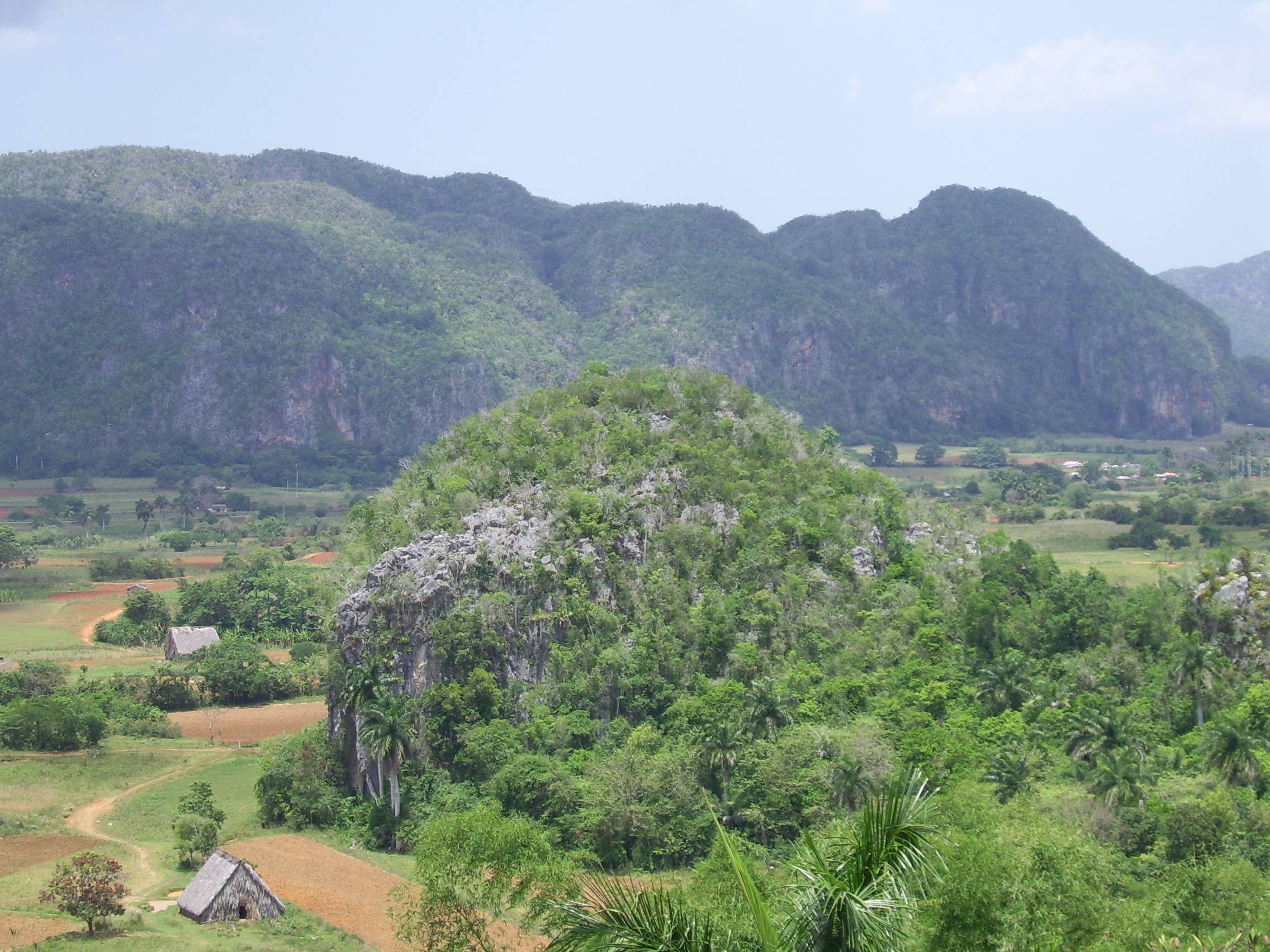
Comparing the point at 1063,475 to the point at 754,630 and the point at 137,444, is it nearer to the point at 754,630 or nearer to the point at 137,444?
the point at 754,630

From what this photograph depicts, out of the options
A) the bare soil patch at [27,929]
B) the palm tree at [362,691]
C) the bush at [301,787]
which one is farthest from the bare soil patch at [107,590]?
the bare soil patch at [27,929]

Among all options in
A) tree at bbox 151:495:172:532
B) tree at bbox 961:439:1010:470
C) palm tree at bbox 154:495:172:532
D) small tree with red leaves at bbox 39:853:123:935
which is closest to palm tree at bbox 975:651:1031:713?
small tree with red leaves at bbox 39:853:123:935

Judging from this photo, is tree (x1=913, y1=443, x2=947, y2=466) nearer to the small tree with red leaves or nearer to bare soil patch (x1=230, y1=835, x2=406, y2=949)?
bare soil patch (x1=230, y1=835, x2=406, y2=949)

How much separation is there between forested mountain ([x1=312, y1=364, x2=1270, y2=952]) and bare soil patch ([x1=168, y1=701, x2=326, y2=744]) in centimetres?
949

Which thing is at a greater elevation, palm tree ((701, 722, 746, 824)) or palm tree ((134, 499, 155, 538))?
palm tree ((701, 722, 746, 824))

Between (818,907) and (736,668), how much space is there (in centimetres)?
3263

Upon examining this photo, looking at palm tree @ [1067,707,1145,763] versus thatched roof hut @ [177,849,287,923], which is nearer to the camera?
thatched roof hut @ [177,849,287,923]

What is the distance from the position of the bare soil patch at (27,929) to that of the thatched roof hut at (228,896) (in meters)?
2.70

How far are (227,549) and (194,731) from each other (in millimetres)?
54947

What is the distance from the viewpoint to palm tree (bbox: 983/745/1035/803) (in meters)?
35.6

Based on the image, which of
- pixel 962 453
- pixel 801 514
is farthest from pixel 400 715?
pixel 962 453

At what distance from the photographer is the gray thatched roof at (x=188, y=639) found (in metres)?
69.9

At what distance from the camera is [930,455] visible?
161125 millimetres

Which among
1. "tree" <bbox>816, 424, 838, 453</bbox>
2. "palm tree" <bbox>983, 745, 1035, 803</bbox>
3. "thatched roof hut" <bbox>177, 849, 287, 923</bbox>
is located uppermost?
"tree" <bbox>816, 424, 838, 453</bbox>
